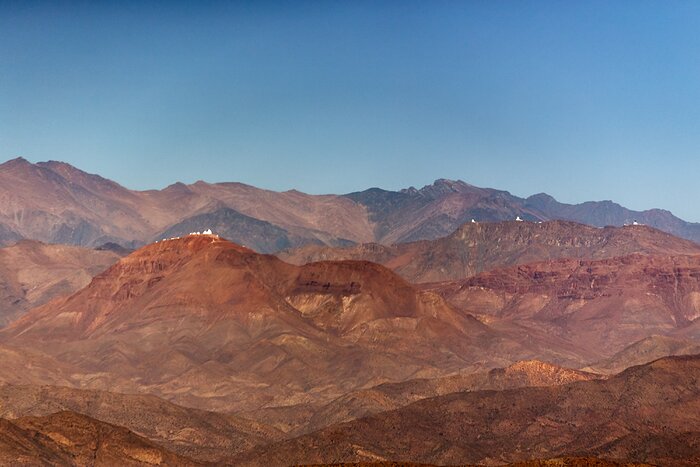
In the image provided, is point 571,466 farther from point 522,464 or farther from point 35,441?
point 35,441

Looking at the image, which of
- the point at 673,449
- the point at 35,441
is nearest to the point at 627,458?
the point at 673,449

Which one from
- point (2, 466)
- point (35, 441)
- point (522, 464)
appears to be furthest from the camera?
point (35, 441)

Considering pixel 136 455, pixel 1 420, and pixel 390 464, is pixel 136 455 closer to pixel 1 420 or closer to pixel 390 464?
pixel 1 420

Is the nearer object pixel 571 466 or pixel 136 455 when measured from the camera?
pixel 571 466

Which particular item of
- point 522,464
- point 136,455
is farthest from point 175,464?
point 522,464

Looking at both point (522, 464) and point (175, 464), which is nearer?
point (522, 464)

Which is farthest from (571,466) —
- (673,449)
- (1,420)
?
(1,420)

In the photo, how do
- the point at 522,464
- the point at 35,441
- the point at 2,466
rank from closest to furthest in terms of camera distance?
the point at 522,464 < the point at 2,466 < the point at 35,441

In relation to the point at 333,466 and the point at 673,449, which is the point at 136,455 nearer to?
the point at 333,466
